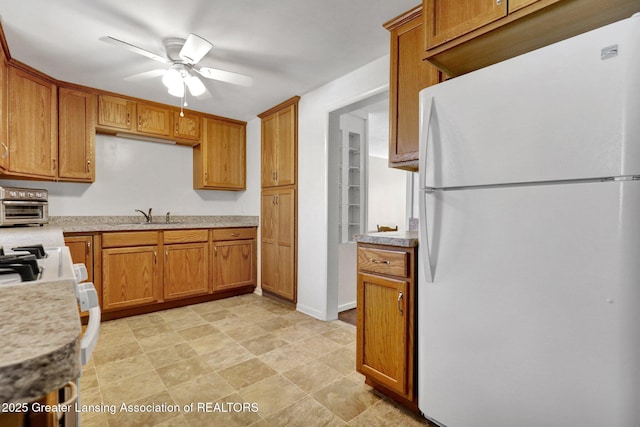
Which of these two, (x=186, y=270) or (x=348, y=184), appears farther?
(x=348, y=184)

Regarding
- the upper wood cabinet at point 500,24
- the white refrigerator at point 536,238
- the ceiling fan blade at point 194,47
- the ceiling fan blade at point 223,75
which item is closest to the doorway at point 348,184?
the ceiling fan blade at point 223,75

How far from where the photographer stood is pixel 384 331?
5.53 ft

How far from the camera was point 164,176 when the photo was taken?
3828 millimetres

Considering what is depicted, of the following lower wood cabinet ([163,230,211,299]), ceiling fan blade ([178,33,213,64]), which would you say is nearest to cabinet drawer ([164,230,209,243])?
lower wood cabinet ([163,230,211,299])

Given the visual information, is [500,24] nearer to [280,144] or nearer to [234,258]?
[280,144]

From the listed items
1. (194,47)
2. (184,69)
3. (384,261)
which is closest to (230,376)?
(384,261)

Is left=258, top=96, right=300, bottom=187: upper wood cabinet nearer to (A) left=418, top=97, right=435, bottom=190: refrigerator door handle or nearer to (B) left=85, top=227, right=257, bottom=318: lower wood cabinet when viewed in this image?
(B) left=85, top=227, right=257, bottom=318: lower wood cabinet

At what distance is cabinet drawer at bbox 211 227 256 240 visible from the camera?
364cm

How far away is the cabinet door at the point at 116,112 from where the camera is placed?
3.13 m

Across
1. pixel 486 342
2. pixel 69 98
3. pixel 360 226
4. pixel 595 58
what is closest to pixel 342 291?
pixel 360 226

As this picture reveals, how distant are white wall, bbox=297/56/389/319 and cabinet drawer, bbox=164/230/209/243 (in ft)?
3.74

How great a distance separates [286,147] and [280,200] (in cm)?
60

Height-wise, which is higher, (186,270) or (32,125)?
(32,125)

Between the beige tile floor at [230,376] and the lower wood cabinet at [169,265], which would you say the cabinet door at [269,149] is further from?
the beige tile floor at [230,376]
